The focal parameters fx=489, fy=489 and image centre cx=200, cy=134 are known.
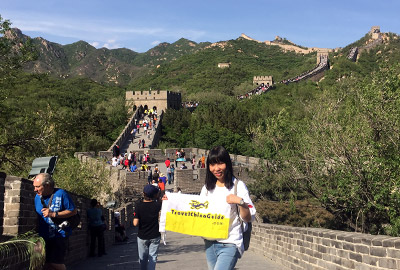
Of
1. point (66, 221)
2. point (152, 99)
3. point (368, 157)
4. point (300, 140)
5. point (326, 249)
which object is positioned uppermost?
point (152, 99)

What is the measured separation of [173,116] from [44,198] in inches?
1791

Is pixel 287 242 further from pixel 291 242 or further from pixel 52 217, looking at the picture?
pixel 52 217

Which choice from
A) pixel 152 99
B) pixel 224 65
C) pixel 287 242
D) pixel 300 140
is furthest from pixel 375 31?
pixel 287 242

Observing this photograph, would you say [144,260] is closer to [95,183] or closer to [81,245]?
[81,245]

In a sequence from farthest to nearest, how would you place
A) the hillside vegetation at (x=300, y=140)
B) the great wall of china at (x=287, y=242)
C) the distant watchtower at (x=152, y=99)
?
1. the distant watchtower at (x=152, y=99)
2. the hillside vegetation at (x=300, y=140)
3. the great wall of china at (x=287, y=242)

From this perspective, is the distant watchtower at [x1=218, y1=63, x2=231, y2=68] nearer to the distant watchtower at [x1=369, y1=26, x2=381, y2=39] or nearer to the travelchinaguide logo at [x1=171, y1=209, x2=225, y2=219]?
the distant watchtower at [x1=369, y1=26, x2=381, y2=39]

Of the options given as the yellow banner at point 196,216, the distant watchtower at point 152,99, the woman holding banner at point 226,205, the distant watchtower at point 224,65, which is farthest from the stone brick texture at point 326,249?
the distant watchtower at point 224,65

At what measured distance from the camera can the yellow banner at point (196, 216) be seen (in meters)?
4.61

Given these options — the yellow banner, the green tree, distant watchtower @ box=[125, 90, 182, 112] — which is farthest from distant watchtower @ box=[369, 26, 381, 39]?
the yellow banner

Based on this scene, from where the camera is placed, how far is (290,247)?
902 centimetres

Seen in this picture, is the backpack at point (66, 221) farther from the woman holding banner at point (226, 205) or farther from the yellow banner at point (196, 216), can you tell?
the woman holding banner at point (226, 205)

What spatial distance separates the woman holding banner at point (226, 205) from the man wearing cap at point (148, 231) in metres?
1.68

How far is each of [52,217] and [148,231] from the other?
4.55 ft

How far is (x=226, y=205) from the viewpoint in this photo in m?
4.61
